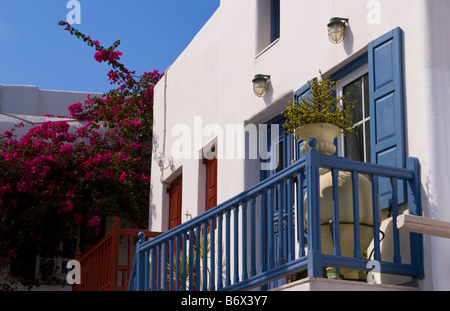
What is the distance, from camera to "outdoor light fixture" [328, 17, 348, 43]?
767 cm

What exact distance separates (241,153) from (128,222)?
23.9 ft

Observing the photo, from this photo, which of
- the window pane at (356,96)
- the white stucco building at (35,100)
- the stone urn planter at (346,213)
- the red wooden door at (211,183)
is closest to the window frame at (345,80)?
the window pane at (356,96)

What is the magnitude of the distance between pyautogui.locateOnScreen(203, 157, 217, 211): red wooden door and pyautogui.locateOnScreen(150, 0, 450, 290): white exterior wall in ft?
0.38

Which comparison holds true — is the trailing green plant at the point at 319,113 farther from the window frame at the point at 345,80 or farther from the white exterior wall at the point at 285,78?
the white exterior wall at the point at 285,78

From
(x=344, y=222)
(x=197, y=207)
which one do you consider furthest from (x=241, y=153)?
(x=344, y=222)

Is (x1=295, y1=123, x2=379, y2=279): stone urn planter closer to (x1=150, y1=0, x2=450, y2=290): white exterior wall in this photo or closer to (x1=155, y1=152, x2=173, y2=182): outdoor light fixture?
(x1=150, y1=0, x2=450, y2=290): white exterior wall

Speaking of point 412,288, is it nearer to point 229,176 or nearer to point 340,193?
point 340,193

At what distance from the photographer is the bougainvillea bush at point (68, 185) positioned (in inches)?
617

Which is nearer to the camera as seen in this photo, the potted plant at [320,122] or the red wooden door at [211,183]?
the potted plant at [320,122]

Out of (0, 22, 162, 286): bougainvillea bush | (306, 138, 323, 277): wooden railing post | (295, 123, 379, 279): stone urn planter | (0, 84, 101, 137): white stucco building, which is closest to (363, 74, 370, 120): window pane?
(295, 123, 379, 279): stone urn planter

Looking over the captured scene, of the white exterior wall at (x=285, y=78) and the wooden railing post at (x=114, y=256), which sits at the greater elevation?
the white exterior wall at (x=285, y=78)

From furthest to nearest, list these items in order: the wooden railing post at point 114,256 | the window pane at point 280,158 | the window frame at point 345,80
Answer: the wooden railing post at point 114,256 → the window pane at point 280,158 → the window frame at point 345,80

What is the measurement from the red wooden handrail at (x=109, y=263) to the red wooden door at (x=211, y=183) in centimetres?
89

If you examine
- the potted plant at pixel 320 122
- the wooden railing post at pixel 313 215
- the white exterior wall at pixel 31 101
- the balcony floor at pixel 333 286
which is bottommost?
the balcony floor at pixel 333 286
